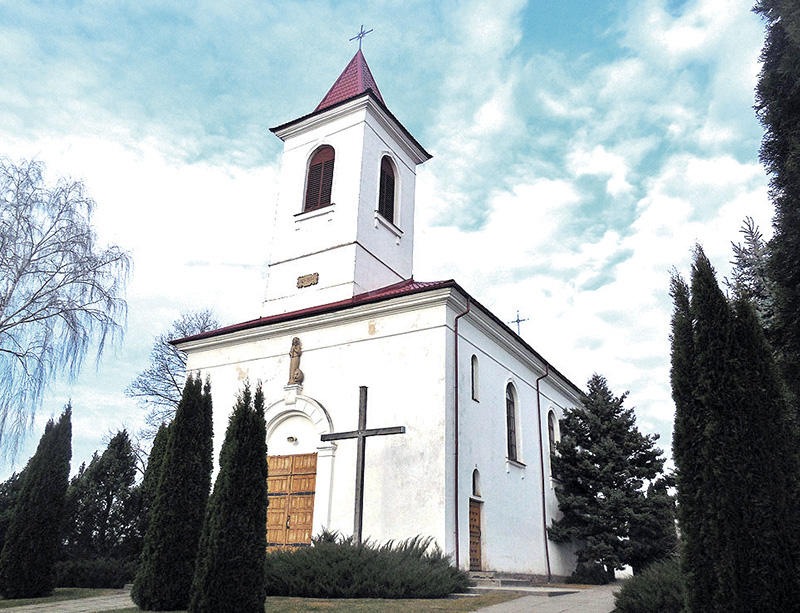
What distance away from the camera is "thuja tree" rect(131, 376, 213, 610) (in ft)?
29.9

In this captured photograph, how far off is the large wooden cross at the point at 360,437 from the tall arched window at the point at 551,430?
29.2ft

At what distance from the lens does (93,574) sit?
1377 cm


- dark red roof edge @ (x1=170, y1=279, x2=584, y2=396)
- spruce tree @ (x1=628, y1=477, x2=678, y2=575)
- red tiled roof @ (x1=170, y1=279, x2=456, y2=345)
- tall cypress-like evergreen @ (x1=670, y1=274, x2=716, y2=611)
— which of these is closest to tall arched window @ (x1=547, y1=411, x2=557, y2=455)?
dark red roof edge @ (x1=170, y1=279, x2=584, y2=396)

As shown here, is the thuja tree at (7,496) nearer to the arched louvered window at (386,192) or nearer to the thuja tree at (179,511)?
the thuja tree at (179,511)

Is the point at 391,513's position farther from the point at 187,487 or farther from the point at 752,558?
the point at 752,558

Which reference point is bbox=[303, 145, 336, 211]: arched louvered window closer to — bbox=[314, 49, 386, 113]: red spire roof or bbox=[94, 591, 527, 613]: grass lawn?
bbox=[314, 49, 386, 113]: red spire roof

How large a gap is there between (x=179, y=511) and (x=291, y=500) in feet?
19.8

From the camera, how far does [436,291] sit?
48.9 feet

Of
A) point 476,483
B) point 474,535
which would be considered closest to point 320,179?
point 476,483

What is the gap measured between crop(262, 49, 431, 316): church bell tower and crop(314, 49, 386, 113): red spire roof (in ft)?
0.21

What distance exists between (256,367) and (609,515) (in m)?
11.3

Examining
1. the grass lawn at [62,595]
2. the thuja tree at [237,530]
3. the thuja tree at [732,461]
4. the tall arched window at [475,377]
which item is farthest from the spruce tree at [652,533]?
the grass lawn at [62,595]

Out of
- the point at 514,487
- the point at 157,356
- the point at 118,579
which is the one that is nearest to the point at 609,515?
the point at 514,487

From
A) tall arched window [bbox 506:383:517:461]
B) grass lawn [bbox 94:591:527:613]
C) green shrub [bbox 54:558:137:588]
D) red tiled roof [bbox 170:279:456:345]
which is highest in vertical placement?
red tiled roof [bbox 170:279:456:345]
